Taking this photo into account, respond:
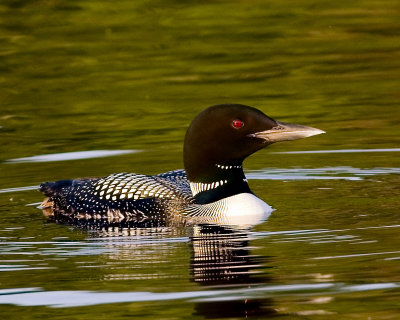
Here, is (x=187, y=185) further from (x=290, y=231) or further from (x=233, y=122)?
(x=290, y=231)

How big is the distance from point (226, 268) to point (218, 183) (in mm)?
1557

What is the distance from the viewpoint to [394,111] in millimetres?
11859

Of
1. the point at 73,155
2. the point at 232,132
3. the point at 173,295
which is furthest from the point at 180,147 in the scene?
the point at 173,295

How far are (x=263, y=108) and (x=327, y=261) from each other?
17.5 ft

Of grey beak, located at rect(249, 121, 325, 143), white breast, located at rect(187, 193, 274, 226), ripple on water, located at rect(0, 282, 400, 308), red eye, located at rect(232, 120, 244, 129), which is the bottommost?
ripple on water, located at rect(0, 282, 400, 308)

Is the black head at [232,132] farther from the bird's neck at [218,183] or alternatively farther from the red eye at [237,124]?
the bird's neck at [218,183]

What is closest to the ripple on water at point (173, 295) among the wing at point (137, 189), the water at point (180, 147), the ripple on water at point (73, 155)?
the water at point (180, 147)

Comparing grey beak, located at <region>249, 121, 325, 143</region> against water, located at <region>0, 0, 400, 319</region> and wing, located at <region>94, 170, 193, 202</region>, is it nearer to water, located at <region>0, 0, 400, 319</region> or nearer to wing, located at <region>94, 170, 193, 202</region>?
water, located at <region>0, 0, 400, 319</region>

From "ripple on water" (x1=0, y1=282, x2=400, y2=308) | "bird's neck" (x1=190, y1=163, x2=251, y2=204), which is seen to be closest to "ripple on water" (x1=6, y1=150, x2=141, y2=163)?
"bird's neck" (x1=190, y1=163, x2=251, y2=204)

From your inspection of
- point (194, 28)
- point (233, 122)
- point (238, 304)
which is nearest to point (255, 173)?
point (233, 122)

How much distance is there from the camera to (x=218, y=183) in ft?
28.3

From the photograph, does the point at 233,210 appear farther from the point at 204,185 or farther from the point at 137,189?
the point at 137,189

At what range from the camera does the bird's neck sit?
28.2 ft

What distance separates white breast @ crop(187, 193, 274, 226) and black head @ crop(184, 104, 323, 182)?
303 mm
